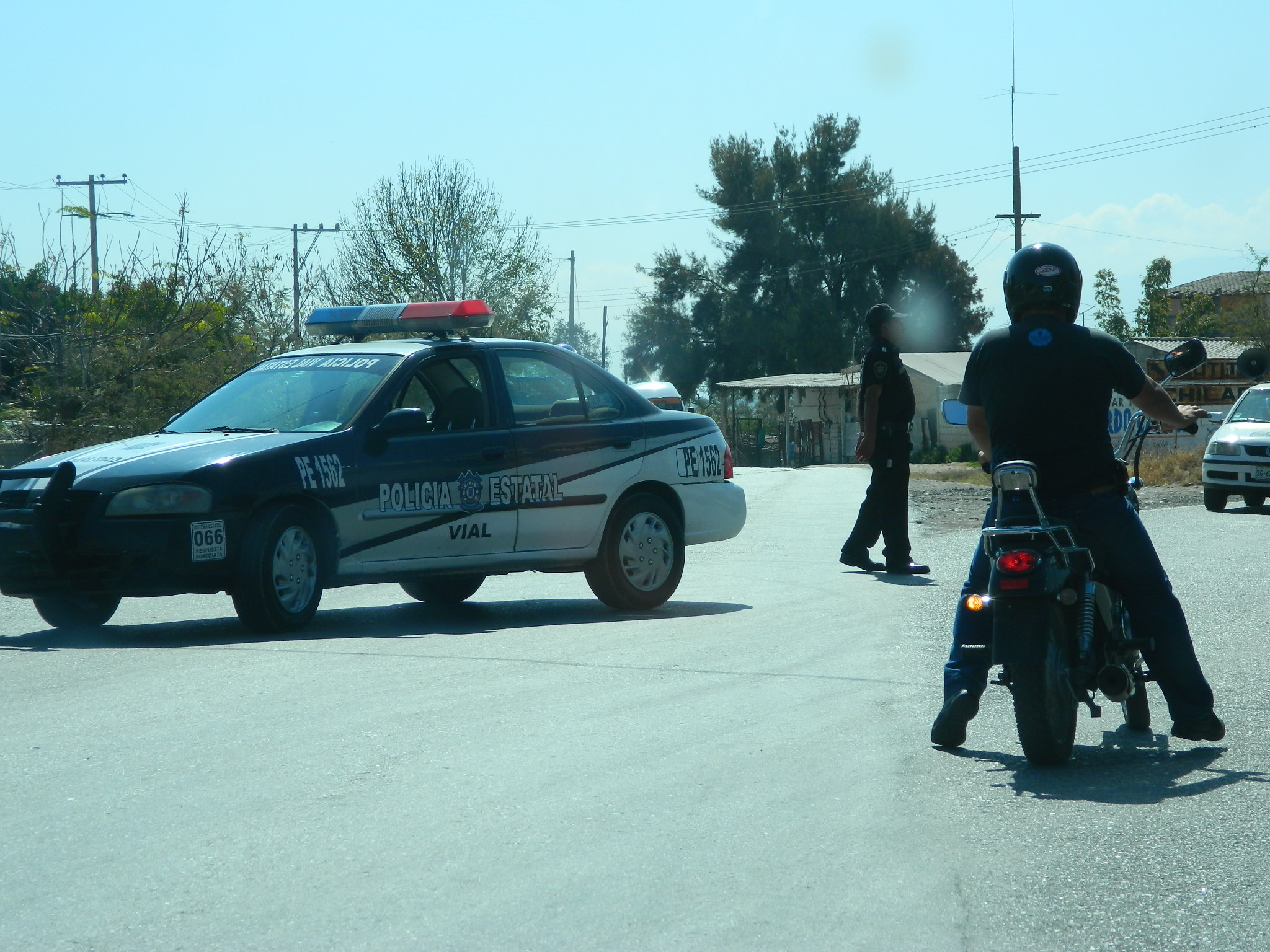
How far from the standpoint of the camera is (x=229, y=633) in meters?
8.41

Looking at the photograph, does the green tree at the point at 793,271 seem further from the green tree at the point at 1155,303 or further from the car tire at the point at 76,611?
the car tire at the point at 76,611

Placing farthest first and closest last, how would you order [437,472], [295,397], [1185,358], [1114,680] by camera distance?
1. [295,397]
2. [437,472]
3. [1185,358]
4. [1114,680]

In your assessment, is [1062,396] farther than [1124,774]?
Yes

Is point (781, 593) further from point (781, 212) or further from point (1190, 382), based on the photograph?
point (781, 212)

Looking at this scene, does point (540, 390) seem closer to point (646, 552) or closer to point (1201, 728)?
point (646, 552)

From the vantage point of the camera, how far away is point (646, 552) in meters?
9.75

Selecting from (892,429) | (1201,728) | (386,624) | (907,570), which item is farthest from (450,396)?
(1201,728)

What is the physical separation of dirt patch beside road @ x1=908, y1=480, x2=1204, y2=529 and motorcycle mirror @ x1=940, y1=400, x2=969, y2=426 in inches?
412

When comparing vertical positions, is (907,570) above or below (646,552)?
below

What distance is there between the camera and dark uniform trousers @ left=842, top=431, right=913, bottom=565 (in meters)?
11.5

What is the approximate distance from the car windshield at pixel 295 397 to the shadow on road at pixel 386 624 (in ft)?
3.66

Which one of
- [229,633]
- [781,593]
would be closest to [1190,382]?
[781,593]

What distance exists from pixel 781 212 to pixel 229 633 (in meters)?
65.1

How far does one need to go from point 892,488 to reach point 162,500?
5608 mm
